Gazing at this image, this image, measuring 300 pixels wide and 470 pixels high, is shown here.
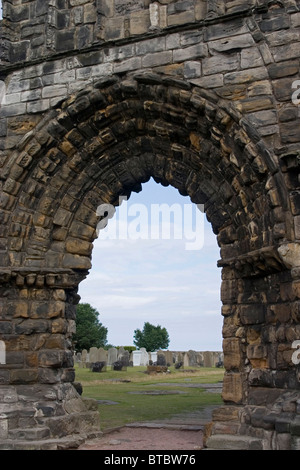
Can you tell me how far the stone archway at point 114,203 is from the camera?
648cm

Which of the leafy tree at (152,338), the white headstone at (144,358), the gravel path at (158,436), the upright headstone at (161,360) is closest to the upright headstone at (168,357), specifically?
the white headstone at (144,358)

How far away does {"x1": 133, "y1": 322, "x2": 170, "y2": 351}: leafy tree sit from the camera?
148ft

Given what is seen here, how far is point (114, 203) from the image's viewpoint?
337 inches

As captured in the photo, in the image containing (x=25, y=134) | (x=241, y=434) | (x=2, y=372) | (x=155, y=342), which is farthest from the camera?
(x=155, y=342)

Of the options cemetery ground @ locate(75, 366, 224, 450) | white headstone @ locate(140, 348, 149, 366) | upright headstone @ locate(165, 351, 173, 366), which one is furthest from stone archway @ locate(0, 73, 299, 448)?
white headstone @ locate(140, 348, 149, 366)

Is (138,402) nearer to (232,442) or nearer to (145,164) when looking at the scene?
(232,442)

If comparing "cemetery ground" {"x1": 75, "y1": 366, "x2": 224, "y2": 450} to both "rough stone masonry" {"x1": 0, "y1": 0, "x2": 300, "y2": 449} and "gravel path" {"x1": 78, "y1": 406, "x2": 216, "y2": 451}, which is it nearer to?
"gravel path" {"x1": 78, "y1": 406, "x2": 216, "y2": 451}

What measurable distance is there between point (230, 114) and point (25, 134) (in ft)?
10.2

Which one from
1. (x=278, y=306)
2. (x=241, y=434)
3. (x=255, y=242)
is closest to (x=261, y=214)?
(x=255, y=242)

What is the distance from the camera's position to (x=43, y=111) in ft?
26.7

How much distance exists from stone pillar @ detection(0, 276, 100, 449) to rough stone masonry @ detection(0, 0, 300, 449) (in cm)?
2

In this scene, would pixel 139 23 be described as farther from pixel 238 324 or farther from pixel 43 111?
pixel 238 324

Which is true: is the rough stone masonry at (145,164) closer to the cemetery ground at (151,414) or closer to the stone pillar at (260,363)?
the stone pillar at (260,363)

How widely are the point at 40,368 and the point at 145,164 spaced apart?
333 centimetres
